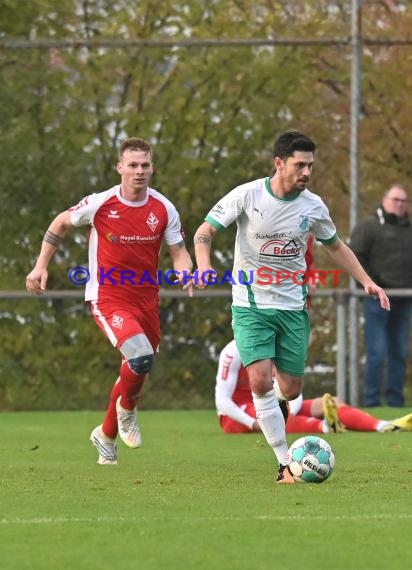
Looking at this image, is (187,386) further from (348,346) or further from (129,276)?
(129,276)

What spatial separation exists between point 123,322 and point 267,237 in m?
1.29

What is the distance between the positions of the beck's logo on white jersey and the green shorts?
1.21 metres

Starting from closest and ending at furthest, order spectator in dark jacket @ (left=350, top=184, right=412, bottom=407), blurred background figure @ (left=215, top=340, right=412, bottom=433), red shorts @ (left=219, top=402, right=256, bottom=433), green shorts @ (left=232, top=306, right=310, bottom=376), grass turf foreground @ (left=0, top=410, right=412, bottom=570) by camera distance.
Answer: grass turf foreground @ (left=0, top=410, right=412, bottom=570) → green shorts @ (left=232, top=306, right=310, bottom=376) → blurred background figure @ (left=215, top=340, right=412, bottom=433) → red shorts @ (left=219, top=402, right=256, bottom=433) → spectator in dark jacket @ (left=350, top=184, right=412, bottom=407)

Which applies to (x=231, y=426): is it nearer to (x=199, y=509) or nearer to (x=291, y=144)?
(x=291, y=144)

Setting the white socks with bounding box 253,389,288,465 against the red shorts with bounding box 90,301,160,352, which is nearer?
the white socks with bounding box 253,389,288,465

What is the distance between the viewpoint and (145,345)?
9.59 m

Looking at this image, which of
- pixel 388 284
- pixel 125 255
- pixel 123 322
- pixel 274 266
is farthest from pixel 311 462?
pixel 388 284

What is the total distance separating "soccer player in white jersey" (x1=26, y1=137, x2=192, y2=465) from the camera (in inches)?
386

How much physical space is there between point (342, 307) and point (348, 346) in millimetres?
489

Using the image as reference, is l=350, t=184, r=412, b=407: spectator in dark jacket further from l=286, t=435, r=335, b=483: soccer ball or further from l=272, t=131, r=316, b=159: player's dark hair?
l=286, t=435, r=335, b=483: soccer ball

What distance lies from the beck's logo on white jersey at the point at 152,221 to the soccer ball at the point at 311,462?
222 centimetres

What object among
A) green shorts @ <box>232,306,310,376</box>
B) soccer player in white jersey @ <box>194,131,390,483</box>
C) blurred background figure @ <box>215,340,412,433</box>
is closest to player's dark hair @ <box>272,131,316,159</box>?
soccer player in white jersey @ <box>194,131,390,483</box>

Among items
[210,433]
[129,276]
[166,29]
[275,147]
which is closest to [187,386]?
[210,433]

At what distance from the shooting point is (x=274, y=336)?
8.93 meters
